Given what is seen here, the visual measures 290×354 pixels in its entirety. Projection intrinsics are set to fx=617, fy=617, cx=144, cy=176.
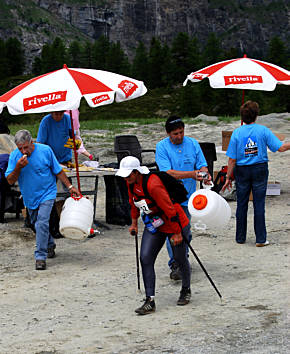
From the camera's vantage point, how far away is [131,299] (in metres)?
6.41

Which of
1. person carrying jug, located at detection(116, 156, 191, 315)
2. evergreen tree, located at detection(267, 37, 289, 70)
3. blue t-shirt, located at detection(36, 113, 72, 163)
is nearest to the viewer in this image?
person carrying jug, located at detection(116, 156, 191, 315)

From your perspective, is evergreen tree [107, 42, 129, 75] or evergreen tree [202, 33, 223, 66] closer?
evergreen tree [202, 33, 223, 66]

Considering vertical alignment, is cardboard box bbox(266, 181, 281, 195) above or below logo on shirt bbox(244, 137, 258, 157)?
below

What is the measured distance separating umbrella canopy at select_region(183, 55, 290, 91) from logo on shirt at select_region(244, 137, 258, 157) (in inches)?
76.4

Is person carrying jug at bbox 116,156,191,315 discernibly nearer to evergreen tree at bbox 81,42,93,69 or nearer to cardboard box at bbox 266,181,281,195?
cardboard box at bbox 266,181,281,195

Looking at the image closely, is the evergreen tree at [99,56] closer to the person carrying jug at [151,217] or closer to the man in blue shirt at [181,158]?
the man in blue shirt at [181,158]

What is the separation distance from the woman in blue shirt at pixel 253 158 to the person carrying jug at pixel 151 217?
8.32ft

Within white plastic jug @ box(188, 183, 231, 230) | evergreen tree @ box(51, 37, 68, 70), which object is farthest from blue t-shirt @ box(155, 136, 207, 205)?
evergreen tree @ box(51, 37, 68, 70)

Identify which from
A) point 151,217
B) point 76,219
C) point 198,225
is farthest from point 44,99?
point 151,217

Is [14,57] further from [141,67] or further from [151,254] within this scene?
[151,254]

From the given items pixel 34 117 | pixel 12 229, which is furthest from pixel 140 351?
pixel 34 117

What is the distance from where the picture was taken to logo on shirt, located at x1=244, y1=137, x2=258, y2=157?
8.25 metres

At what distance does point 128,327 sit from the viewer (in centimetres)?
541

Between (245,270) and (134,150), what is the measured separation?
14.5ft
